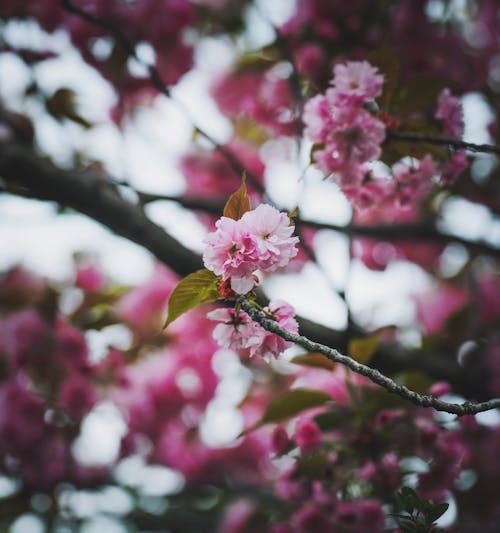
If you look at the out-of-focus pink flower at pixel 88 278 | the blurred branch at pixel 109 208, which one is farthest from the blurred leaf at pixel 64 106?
the out-of-focus pink flower at pixel 88 278

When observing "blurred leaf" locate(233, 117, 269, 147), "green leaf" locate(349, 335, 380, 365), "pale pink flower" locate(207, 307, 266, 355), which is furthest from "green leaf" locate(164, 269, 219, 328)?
"blurred leaf" locate(233, 117, 269, 147)

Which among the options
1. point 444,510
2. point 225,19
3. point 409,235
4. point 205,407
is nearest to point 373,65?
point 444,510

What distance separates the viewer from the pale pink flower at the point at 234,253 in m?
0.97

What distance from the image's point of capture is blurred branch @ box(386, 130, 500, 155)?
1246mm

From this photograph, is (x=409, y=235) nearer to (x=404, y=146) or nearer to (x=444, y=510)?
(x=404, y=146)

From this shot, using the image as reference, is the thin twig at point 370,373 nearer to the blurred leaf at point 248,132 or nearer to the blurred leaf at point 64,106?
the blurred leaf at point 64,106

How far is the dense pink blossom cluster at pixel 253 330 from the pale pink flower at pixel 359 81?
1.89ft

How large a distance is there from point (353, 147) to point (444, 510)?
0.80 m

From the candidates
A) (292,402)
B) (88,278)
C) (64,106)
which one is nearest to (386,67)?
(292,402)

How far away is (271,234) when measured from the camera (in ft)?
3.28

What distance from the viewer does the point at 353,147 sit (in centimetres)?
138

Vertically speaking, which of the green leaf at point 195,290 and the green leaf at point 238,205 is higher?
the green leaf at point 238,205

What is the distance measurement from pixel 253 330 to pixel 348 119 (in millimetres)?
594

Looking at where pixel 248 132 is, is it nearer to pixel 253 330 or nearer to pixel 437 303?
pixel 437 303
